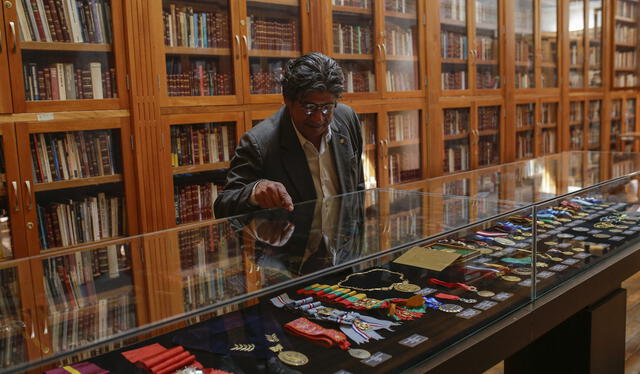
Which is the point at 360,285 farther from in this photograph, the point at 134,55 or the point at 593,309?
the point at 134,55

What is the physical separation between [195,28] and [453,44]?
252 cm

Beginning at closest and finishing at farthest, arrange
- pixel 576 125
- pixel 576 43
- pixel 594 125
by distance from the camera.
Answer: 1. pixel 576 43
2. pixel 576 125
3. pixel 594 125

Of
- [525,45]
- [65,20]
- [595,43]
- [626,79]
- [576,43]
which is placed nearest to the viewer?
[65,20]

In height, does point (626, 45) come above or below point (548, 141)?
above

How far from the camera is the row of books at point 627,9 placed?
7324mm

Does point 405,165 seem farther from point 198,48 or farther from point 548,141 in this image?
point 548,141

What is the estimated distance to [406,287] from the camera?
1540mm

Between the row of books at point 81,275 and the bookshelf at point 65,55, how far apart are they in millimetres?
1578

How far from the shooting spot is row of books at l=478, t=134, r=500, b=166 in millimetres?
5301

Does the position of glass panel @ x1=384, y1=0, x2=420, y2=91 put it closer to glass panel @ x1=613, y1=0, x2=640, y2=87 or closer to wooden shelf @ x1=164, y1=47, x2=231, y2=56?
wooden shelf @ x1=164, y1=47, x2=231, y2=56

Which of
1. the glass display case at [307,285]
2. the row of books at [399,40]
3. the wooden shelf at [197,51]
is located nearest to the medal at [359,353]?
the glass display case at [307,285]

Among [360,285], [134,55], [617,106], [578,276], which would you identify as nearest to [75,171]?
[134,55]

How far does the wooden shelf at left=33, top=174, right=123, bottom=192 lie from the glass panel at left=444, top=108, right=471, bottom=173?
291 cm

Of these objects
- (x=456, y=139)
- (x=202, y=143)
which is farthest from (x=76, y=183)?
(x=456, y=139)
